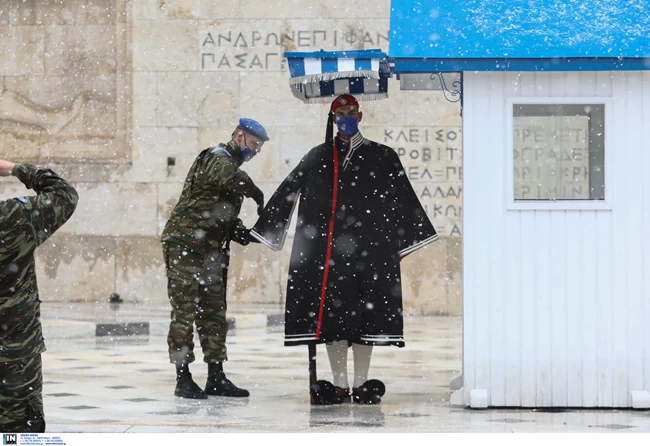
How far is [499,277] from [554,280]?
0.33 metres

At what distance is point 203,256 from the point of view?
9312 millimetres

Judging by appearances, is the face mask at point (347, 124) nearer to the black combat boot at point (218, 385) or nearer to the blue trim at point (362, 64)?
the blue trim at point (362, 64)

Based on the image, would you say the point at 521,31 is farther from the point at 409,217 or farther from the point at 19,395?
the point at 19,395

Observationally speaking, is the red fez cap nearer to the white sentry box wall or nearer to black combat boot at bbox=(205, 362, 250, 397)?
the white sentry box wall

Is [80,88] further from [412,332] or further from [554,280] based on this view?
[554,280]

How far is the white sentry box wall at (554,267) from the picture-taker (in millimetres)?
8578

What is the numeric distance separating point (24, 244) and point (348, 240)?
3280mm

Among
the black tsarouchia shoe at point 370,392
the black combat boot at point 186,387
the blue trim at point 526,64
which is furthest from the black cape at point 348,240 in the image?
the blue trim at point 526,64

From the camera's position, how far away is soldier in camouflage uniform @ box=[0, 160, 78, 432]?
241 inches

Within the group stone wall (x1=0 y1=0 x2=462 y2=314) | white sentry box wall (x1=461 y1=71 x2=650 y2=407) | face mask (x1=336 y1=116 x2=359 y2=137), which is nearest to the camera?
white sentry box wall (x1=461 y1=71 x2=650 y2=407)

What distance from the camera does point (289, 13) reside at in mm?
18375

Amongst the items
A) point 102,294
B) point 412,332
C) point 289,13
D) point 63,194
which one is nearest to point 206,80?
point 289,13

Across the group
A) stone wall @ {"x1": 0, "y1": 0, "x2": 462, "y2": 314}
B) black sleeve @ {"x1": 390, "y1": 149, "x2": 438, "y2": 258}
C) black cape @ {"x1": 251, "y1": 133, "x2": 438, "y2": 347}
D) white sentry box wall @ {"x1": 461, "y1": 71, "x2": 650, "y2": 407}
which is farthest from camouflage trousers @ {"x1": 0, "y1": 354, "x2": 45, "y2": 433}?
stone wall @ {"x1": 0, "y1": 0, "x2": 462, "y2": 314}

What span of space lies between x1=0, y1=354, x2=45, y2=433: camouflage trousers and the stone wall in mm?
12016
